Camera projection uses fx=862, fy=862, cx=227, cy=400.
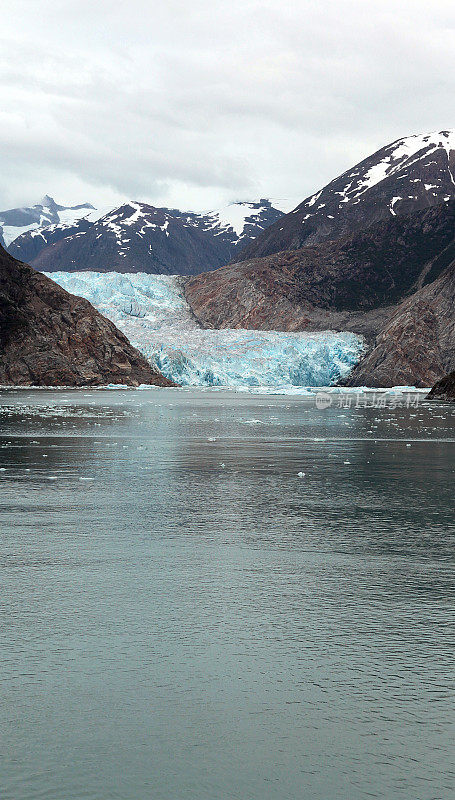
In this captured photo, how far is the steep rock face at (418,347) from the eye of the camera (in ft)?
418

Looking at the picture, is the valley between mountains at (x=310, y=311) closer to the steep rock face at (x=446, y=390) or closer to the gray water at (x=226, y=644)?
the steep rock face at (x=446, y=390)

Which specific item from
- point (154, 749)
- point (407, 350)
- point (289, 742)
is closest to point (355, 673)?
point (289, 742)

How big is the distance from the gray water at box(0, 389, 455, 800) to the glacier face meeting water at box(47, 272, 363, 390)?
93598 mm

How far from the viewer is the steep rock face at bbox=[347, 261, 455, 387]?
128 meters

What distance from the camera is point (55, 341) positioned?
375 ft

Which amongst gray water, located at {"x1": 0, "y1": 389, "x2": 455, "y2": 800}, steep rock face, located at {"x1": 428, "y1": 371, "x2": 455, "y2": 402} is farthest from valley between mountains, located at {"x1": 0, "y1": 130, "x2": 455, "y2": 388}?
gray water, located at {"x1": 0, "y1": 389, "x2": 455, "y2": 800}

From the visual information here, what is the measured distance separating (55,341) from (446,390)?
176 ft

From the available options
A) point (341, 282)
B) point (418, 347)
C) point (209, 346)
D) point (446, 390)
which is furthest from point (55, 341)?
point (341, 282)

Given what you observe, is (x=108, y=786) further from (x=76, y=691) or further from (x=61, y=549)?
(x=61, y=549)

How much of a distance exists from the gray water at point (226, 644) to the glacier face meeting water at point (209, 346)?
9360cm

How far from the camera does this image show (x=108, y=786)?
4.31 meters

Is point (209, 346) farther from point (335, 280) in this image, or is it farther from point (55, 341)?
point (335, 280)

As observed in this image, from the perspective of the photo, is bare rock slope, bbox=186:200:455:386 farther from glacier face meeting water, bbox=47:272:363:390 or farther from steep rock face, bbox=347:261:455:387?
glacier face meeting water, bbox=47:272:363:390

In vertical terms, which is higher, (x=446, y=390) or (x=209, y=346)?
(x=209, y=346)
